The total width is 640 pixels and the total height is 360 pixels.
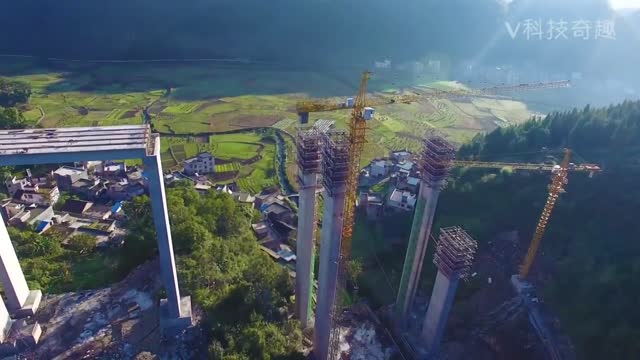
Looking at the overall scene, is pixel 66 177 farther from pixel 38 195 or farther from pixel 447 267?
pixel 447 267

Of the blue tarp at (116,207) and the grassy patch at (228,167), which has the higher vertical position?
the grassy patch at (228,167)

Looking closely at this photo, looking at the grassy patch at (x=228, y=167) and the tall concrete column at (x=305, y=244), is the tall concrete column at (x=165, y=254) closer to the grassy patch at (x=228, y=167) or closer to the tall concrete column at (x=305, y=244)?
the tall concrete column at (x=305, y=244)

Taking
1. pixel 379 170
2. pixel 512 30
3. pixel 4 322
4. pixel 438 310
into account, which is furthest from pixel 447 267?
pixel 512 30

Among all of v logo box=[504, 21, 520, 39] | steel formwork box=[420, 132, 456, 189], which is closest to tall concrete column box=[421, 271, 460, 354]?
steel formwork box=[420, 132, 456, 189]

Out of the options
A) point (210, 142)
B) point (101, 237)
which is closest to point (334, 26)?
point (210, 142)

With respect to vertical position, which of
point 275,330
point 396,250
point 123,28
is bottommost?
point 396,250

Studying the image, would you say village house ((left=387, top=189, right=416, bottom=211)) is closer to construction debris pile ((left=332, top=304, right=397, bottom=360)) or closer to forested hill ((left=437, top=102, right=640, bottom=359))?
forested hill ((left=437, top=102, right=640, bottom=359))

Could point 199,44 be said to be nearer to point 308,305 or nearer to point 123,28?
point 123,28

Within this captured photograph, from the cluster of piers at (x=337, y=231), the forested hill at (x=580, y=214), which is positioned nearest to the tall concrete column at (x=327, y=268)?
the cluster of piers at (x=337, y=231)
